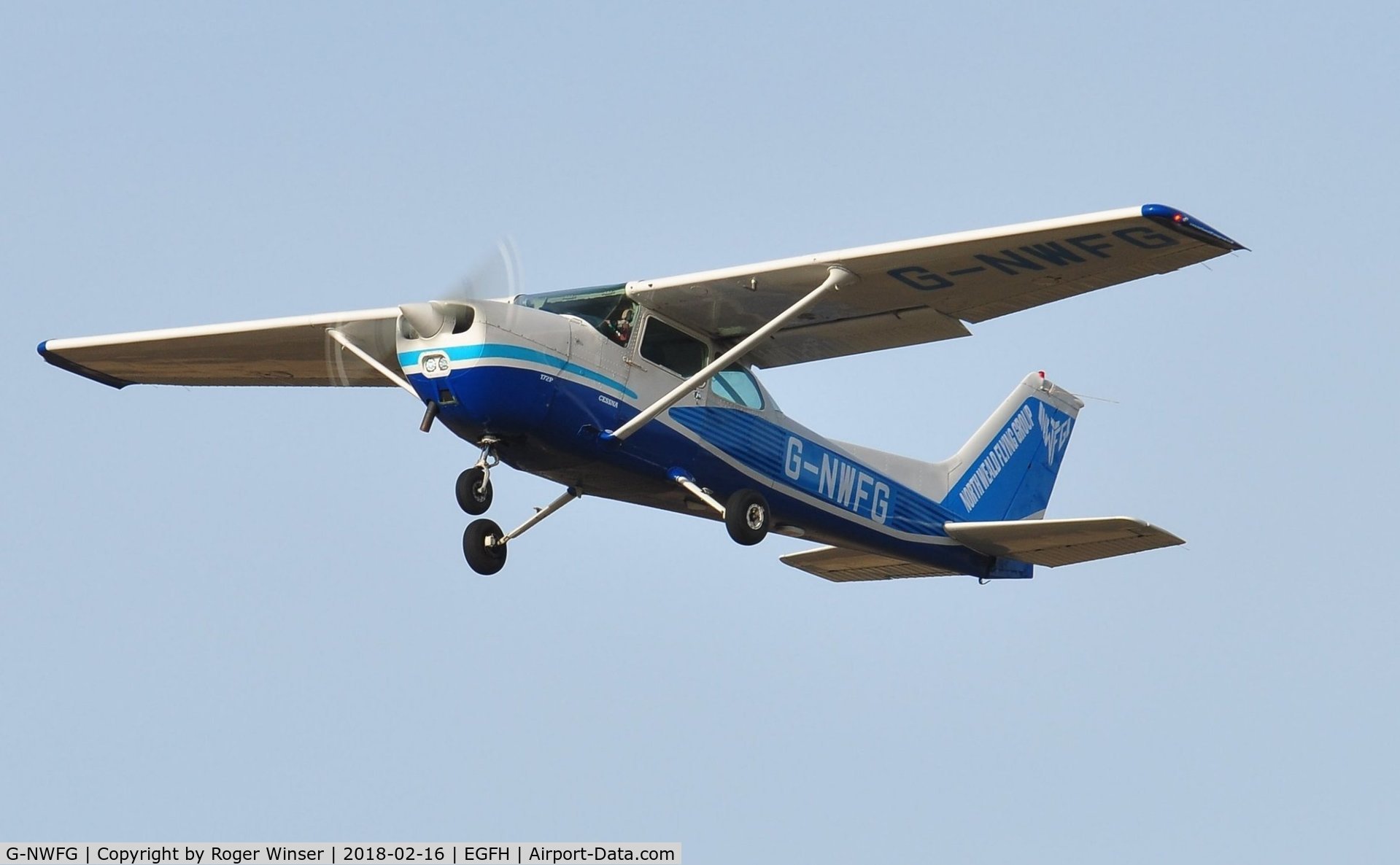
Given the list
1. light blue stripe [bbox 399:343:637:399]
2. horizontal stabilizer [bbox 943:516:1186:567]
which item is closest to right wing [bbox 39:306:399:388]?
light blue stripe [bbox 399:343:637:399]

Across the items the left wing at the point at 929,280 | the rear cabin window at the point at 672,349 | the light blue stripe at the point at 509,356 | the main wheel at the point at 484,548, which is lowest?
the main wheel at the point at 484,548

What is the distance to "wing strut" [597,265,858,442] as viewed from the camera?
1753cm

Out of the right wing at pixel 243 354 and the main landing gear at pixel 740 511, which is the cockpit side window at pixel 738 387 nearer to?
the main landing gear at pixel 740 511

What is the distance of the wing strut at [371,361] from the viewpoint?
17.6 meters

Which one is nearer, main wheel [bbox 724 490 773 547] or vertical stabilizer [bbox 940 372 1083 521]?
main wheel [bbox 724 490 773 547]

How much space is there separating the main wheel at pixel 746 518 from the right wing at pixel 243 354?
11.2 feet

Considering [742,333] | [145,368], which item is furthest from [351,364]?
[742,333]

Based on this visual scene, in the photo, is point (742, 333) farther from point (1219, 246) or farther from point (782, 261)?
point (1219, 246)

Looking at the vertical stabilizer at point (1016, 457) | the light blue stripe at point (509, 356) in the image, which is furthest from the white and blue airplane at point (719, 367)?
the vertical stabilizer at point (1016, 457)

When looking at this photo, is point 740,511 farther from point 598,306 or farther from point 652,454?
point 598,306

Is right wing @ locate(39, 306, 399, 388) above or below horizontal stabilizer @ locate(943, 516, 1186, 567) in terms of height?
above

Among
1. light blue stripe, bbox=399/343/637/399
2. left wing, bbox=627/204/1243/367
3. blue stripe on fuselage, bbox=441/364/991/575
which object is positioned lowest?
blue stripe on fuselage, bbox=441/364/991/575

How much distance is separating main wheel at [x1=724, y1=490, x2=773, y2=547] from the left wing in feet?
5.06

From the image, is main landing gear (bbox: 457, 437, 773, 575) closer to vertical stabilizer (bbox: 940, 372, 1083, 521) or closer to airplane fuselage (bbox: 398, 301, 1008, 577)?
airplane fuselage (bbox: 398, 301, 1008, 577)
